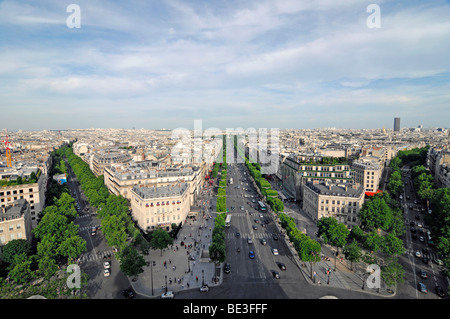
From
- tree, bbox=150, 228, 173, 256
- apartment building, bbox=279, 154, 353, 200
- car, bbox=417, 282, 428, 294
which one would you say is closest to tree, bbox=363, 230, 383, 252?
car, bbox=417, 282, 428, 294

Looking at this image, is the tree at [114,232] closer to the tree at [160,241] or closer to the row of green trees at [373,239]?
the tree at [160,241]

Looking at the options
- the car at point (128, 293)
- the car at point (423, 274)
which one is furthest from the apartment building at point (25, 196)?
the car at point (423, 274)

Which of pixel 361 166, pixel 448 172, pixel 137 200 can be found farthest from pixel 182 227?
pixel 448 172

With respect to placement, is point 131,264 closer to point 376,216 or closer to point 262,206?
point 262,206

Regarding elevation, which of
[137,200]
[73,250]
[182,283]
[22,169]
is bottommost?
[182,283]

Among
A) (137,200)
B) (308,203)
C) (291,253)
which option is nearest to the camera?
(291,253)

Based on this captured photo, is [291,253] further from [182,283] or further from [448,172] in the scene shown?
[448,172]

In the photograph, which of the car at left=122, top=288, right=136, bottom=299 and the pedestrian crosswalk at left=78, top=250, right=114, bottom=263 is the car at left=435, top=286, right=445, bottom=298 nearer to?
the car at left=122, top=288, right=136, bottom=299
